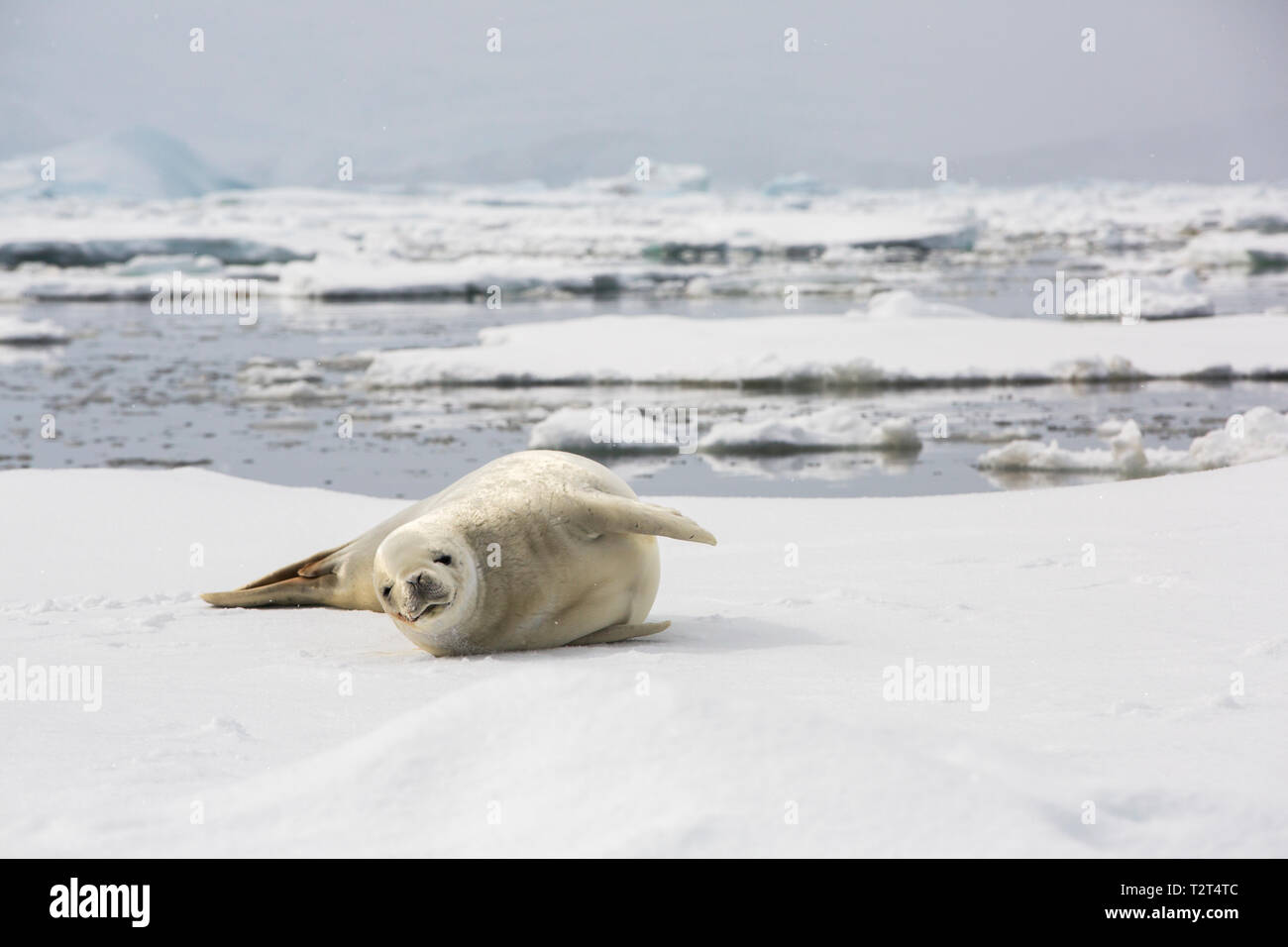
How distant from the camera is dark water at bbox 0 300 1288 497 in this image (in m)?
7.27

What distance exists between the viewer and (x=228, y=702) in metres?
2.54

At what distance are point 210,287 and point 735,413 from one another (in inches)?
668

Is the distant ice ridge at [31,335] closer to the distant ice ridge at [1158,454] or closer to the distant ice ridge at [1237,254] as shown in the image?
the distant ice ridge at [1158,454]

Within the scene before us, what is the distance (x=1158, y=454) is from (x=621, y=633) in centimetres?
461

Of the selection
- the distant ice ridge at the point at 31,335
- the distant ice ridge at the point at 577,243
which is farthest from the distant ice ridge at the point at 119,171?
the distant ice ridge at the point at 31,335

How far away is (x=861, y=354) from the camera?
1184cm

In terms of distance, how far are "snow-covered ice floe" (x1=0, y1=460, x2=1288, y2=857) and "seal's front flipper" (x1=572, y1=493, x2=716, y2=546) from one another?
26cm

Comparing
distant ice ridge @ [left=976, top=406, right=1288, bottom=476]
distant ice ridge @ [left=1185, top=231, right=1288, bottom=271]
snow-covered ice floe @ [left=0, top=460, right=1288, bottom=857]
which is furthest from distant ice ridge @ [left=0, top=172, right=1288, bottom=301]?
snow-covered ice floe @ [left=0, top=460, right=1288, bottom=857]

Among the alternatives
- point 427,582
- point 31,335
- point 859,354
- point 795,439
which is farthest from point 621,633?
point 31,335

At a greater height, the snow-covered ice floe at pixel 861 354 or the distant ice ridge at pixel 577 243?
the distant ice ridge at pixel 577 243

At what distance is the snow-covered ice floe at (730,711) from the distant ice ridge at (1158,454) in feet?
7.25

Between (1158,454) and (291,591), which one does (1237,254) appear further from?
(291,591)

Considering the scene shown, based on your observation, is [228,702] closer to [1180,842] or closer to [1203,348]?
[1180,842]

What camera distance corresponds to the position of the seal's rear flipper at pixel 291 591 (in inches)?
150
